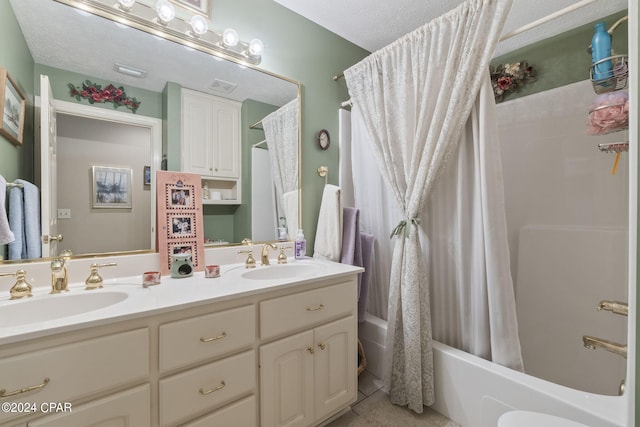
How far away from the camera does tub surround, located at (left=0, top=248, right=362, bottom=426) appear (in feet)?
2.44

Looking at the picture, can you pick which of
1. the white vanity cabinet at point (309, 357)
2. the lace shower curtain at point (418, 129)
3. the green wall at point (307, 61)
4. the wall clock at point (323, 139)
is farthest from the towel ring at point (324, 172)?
the white vanity cabinet at point (309, 357)

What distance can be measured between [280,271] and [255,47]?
1.32 metres

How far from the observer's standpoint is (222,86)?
A: 157 centimetres

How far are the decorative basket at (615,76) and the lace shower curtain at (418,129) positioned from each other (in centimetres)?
50

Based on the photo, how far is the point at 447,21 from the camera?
1.43 m

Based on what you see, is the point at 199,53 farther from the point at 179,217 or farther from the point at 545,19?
the point at 545,19

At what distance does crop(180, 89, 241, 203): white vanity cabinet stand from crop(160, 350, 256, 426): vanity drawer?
0.87 meters

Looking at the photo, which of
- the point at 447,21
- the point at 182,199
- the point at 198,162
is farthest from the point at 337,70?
the point at 182,199

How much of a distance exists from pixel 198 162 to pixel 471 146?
1.46 m

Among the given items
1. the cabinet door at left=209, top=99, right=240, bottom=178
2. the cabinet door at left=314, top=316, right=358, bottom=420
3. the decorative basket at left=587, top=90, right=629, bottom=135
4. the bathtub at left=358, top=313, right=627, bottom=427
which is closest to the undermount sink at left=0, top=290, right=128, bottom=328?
the cabinet door at left=209, top=99, right=240, bottom=178

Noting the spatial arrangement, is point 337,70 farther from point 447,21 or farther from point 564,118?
point 564,118

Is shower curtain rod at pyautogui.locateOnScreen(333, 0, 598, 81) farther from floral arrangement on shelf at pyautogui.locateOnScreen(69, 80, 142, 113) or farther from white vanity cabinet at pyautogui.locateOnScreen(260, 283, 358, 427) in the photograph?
floral arrangement on shelf at pyautogui.locateOnScreen(69, 80, 142, 113)

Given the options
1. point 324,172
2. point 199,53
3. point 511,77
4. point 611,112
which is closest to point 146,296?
point 199,53

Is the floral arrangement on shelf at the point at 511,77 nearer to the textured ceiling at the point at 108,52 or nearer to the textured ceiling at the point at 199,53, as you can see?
the textured ceiling at the point at 199,53
